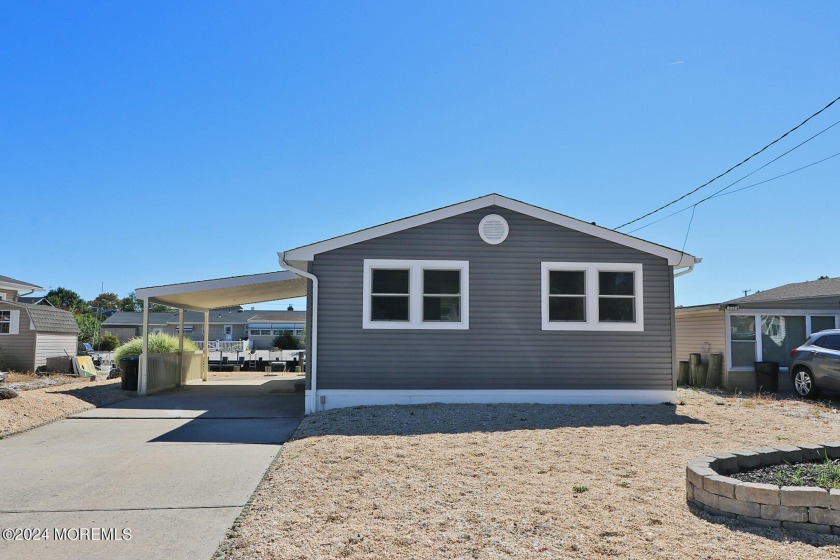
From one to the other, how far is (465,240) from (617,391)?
12.8ft

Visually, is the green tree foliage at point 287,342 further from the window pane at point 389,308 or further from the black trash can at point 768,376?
the black trash can at point 768,376

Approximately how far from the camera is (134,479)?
624cm

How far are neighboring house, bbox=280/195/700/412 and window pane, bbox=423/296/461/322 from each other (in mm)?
18

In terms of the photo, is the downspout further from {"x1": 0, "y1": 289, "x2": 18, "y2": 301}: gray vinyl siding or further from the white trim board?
{"x1": 0, "y1": 289, "x2": 18, "y2": 301}: gray vinyl siding

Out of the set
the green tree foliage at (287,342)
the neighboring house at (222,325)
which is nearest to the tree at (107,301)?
the neighboring house at (222,325)

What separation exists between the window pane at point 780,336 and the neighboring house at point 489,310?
479 centimetres

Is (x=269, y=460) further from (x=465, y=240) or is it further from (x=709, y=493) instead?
(x=465, y=240)

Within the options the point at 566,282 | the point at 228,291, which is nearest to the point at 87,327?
the point at 228,291

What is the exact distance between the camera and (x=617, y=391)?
11484 millimetres

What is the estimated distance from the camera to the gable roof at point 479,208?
10953 millimetres

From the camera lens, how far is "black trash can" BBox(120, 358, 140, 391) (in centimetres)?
1425

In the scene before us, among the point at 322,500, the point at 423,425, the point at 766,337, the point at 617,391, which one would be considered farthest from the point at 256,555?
the point at 766,337

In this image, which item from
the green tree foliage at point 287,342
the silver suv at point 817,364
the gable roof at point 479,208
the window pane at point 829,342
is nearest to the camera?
the gable roof at point 479,208

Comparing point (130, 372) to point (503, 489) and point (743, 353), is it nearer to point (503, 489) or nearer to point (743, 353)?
point (503, 489)
